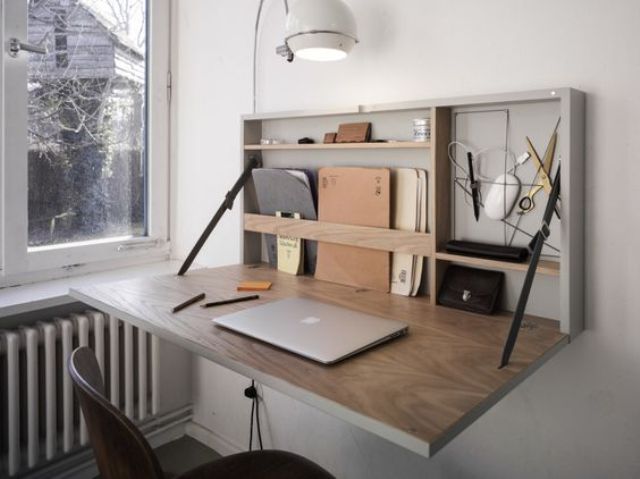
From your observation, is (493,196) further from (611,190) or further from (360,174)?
(360,174)

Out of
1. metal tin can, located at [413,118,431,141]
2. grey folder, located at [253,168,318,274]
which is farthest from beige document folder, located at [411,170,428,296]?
grey folder, located at [253,168,318,274]

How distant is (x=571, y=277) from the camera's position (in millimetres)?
1099

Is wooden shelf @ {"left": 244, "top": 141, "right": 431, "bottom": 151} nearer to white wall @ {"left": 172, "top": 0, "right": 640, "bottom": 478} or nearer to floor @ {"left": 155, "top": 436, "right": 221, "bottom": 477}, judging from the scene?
white wall @ {"left": 172, "top": 0, "right": 640, "bottom": 478}

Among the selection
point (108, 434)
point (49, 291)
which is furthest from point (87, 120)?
point (108, 434)

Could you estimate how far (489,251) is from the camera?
3.98 ft

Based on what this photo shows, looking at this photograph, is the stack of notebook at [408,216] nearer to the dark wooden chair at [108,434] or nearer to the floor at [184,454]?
the dark wooden chair at [108,434]

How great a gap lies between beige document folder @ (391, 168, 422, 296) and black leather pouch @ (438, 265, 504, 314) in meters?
0.11

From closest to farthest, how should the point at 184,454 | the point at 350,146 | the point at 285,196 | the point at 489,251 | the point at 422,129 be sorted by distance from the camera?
the point at 489,251 < the point at 422,129 < the point at 350,146 < the point at 285,196 < the point at 184,454

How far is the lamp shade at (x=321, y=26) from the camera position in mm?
1312

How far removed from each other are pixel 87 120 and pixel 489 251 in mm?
1487

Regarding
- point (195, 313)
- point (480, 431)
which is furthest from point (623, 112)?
point (195, 313)

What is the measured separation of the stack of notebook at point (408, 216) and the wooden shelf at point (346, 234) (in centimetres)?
5

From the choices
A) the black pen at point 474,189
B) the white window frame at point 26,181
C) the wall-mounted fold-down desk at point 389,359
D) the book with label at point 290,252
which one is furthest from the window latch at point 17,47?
the black pen at point 474,189

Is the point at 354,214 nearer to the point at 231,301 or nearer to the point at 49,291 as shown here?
the point at 231,301
